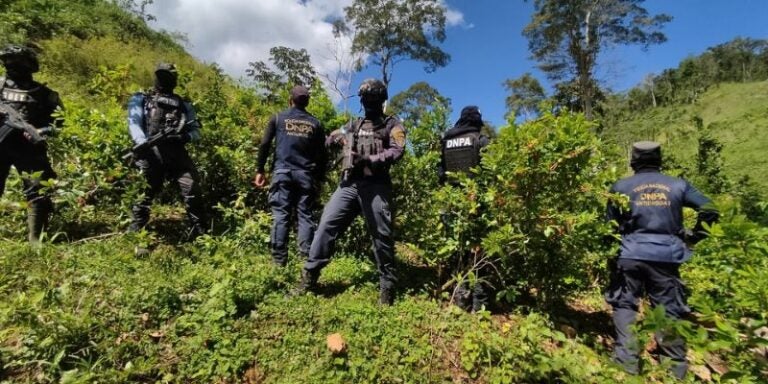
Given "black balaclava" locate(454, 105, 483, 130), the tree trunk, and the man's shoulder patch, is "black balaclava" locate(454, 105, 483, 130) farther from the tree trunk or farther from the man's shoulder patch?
the tree trunk

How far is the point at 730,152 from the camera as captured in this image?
22750 millimetres

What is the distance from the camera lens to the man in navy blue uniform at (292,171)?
4.04 m

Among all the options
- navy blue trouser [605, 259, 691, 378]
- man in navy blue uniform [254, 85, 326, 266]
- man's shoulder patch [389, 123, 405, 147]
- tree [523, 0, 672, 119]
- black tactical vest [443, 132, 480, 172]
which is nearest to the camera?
navy blue trouser [605, 259, 691, 378]

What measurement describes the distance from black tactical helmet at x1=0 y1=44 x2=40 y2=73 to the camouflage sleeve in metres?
3.48

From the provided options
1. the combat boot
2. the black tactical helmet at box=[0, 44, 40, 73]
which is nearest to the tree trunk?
the combat boot

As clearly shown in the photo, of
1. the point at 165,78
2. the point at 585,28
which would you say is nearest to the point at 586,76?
the point at 585,28

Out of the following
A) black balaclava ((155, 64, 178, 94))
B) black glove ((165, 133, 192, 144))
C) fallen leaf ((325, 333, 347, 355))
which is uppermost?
black balaclava ((155, 64, 178, 94))

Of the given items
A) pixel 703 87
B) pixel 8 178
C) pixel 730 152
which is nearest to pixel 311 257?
pixel 8 178

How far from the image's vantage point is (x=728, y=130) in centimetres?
2697

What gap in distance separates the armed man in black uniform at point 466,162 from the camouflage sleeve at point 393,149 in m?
0.51

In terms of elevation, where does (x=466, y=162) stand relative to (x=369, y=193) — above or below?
above

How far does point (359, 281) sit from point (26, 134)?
3.44 meters

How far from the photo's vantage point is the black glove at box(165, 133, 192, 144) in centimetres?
409

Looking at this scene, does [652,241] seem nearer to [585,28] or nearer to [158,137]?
[158,137]
